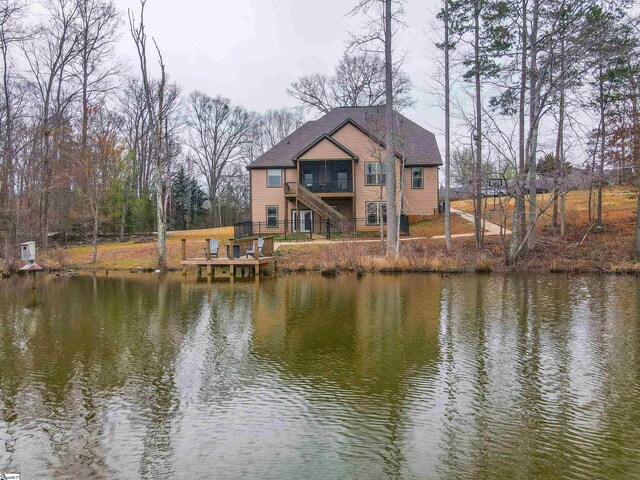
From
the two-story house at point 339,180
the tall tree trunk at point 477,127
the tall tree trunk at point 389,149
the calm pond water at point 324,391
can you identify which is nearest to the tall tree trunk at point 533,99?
the tall tree trunk at point 477,127

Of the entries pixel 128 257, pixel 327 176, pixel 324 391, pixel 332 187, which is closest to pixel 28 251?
pixel 128 257

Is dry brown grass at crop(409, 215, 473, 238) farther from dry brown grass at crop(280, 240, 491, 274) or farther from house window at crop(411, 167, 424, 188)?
dry brown grass at crop(280, 240, 491, 274)

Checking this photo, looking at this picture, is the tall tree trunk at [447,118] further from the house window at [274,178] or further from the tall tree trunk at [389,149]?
the house window at [274,178]

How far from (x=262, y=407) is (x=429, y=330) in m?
4.89

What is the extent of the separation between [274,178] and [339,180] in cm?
443

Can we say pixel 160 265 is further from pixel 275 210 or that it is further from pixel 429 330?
pixel 429 330

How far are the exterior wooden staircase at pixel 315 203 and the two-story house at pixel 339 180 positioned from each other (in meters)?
0.74

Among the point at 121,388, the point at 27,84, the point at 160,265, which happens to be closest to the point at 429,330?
the point at 121,388

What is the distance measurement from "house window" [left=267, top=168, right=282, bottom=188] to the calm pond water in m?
23.4

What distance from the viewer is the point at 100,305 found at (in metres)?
14.0

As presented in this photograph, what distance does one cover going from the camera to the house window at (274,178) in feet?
118

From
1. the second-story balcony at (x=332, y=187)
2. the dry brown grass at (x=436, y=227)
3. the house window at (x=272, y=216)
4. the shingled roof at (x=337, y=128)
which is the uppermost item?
the shingled roof at (x=337, y=128)

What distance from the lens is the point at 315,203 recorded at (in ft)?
108

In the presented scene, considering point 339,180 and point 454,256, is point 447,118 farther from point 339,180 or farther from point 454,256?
point 339,180
